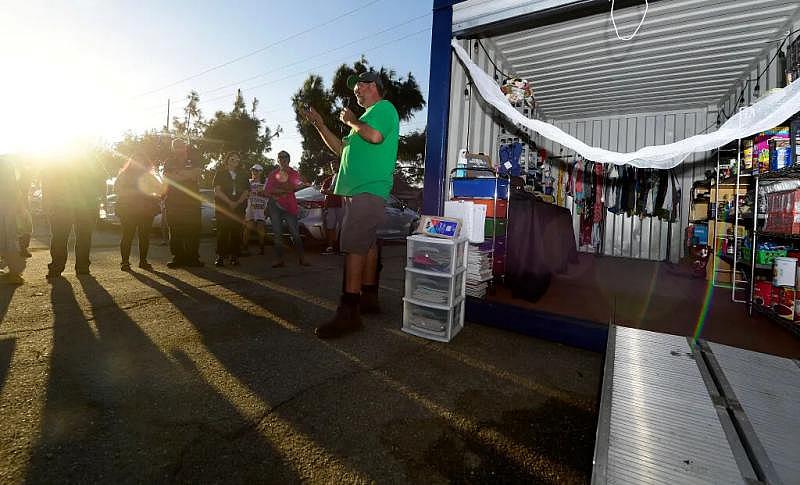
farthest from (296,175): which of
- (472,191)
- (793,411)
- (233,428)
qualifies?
(793,411)

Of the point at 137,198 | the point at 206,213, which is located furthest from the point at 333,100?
the point at 137,198

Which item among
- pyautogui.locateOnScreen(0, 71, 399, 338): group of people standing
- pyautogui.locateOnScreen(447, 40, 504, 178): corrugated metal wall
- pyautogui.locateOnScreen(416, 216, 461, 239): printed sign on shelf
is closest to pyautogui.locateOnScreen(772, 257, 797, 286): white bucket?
pyautogui.locateOnScreen(416, 216, 461, 239): printed sign on shelf

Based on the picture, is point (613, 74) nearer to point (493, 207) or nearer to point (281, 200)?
point (493, 207)

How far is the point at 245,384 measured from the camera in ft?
6.70

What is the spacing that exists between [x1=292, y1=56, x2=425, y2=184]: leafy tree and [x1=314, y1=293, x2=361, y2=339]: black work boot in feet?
58.7

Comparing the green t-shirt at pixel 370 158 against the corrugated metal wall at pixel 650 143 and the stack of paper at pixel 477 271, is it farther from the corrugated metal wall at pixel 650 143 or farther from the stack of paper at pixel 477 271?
the corrugated metal wall at pixel 650 143

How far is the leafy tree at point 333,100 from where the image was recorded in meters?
21.1

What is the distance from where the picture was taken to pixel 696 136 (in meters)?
2.66

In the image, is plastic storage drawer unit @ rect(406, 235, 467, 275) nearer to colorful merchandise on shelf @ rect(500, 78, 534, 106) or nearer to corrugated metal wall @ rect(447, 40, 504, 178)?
corrugated metal wall @ rect(447, 40, 504, 178)

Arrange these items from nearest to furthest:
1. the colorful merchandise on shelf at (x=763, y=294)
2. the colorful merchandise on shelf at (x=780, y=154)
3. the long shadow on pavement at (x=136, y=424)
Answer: the long shadow on pavement at (x=136, y=424), the colorful merchandise on shelf at (x=780, y=154), the colorful merchandise on shelf at (x=763, y=294)

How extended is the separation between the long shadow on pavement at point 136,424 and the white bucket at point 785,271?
12.8 ft

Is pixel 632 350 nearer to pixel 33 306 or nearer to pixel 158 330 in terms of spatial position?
pixel 158 330

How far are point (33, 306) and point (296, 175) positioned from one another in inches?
132

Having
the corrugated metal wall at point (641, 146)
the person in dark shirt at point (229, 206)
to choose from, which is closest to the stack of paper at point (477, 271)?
the person in dark shirt at point (229, 206)
